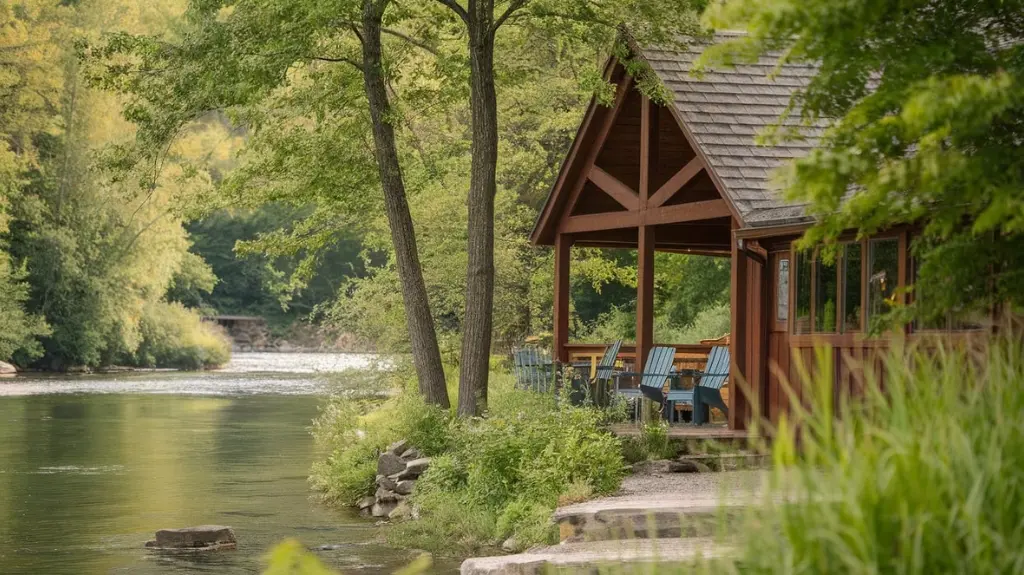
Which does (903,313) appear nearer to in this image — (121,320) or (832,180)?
(832,180)

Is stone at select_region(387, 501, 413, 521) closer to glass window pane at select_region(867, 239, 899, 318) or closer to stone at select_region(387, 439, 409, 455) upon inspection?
stone at select_region(387, 439, 409, 455)

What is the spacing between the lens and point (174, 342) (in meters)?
57.4

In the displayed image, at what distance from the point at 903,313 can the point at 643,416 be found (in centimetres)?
712

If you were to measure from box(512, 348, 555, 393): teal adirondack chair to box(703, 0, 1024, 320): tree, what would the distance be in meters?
9.95

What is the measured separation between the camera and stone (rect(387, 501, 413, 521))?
1628cm

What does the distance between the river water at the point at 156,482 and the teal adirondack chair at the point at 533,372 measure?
9.59 ft

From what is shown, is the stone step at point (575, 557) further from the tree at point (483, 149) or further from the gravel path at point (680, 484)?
the tree at point (483, 149)

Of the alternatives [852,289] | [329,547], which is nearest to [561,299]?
[852,289]

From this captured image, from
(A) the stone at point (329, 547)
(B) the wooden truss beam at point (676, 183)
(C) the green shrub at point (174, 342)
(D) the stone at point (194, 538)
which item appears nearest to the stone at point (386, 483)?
(A) the stone at point (329, 547)

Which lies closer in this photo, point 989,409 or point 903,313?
point 989,409

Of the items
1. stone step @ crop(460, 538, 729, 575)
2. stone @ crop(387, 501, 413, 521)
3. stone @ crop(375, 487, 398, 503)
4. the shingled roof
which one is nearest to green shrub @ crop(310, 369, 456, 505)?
stone @ crop(375, 487, 398, 503)

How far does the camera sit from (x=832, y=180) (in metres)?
6.59

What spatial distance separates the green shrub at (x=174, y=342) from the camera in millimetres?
56344

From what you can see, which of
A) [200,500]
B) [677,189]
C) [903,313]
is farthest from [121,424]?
[903,313]
